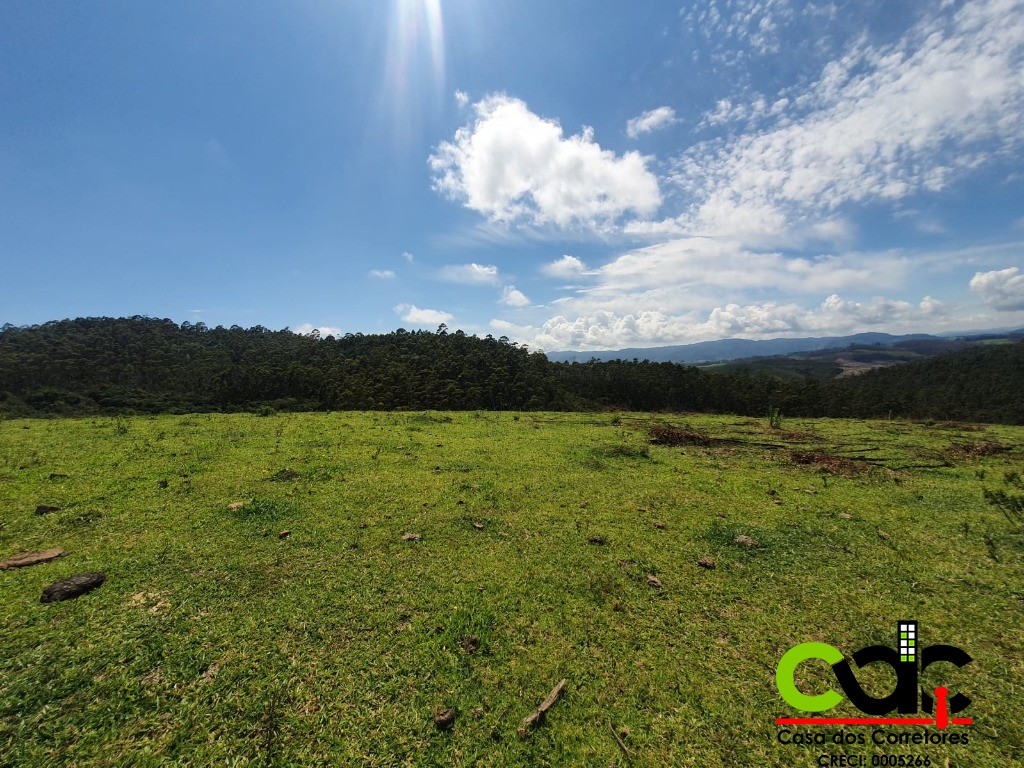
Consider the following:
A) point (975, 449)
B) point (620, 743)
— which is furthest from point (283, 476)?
point (975, 449)

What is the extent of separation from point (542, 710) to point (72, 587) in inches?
265

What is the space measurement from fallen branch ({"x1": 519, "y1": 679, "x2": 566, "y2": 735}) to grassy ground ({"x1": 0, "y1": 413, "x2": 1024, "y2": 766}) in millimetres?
99

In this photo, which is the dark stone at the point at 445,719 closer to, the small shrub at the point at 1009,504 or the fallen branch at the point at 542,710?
the fallen branch at the point at 542,710

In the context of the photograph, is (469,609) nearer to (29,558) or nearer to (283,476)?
(29,558)

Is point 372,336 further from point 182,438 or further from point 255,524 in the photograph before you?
point 255,524

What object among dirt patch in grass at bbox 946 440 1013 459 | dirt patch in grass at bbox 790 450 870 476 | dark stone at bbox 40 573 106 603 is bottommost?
dirt patch in grass at bbox 946 440 1013 459

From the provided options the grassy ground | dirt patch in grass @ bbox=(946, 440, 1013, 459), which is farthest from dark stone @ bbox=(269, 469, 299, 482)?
dirt patch in grass @ bbox=(946, 440, 1013, 459)

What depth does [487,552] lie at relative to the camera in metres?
7.21

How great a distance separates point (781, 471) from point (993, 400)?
82.5 meters

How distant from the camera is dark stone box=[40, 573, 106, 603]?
538cm

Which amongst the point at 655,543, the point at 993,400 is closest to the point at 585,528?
the point at 655,543

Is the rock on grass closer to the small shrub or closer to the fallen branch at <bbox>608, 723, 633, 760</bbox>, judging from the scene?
the fallen branch at <bbox>608, 723, 633, 760</bbox>

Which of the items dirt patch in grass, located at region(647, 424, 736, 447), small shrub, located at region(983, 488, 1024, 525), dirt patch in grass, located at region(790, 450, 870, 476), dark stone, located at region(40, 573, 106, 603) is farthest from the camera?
dirt patch in grass, located at region(647, 424, 736, 447)

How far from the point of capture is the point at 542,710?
3.98 metres
